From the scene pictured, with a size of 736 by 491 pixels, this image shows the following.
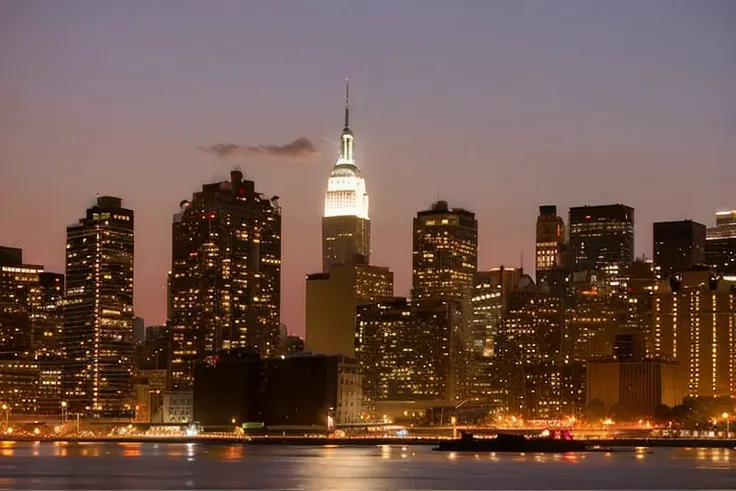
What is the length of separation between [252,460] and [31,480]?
49.8m

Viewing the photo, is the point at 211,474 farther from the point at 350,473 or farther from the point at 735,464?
the point at 735,464

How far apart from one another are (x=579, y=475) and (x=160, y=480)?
41996 millimetres

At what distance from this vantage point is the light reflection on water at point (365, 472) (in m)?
133

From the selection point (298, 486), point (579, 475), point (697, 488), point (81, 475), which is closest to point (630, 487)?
point (697, 488)

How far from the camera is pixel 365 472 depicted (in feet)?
500

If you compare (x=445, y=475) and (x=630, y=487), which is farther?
(x=445, y=475)

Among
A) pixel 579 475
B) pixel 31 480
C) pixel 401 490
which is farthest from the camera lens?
pixel 579 475

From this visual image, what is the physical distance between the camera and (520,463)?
574 ft

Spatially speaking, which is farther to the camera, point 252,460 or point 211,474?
point 252,460

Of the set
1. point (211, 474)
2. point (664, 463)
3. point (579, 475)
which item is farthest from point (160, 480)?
point (664, 463)

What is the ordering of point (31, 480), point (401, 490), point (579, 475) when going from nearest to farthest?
point (401, 490), point (31, 480), point (579, 475)

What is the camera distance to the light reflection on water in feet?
438

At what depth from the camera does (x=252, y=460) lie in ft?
605

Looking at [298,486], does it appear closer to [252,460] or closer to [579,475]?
[579,475]
